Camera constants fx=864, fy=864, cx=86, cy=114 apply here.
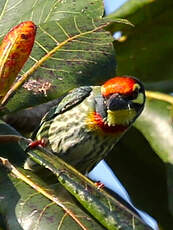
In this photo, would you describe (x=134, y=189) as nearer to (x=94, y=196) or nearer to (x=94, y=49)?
(x=94, y=49)

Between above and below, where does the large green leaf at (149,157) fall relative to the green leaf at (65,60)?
below

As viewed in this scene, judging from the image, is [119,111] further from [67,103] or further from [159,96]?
[159,96]

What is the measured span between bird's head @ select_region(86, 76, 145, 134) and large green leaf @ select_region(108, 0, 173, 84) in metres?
0.41

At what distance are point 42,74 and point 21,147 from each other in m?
0.29

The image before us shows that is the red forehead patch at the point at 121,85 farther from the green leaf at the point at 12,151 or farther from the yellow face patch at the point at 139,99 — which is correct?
the green leaf at the point at 12,151

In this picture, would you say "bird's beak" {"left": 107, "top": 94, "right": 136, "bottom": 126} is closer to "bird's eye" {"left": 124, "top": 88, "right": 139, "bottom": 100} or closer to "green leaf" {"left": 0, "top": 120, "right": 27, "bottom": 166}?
"bird's eye" {"left": 124, "top": 88, "right": 139, "bottom": 100}

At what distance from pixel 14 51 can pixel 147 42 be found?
1610 millimetres

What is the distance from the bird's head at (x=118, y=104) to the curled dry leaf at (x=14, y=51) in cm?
72

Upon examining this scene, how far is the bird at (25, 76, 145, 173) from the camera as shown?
9.75ft

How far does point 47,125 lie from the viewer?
306 cm

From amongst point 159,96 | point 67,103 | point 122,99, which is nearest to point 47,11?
point 122,99

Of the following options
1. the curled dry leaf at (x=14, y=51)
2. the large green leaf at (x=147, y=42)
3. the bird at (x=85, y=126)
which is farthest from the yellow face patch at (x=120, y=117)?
the curled dry leaf at (x=14, y=51)

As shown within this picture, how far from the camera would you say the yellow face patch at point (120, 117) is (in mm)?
2932

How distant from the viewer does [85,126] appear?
3016mm
